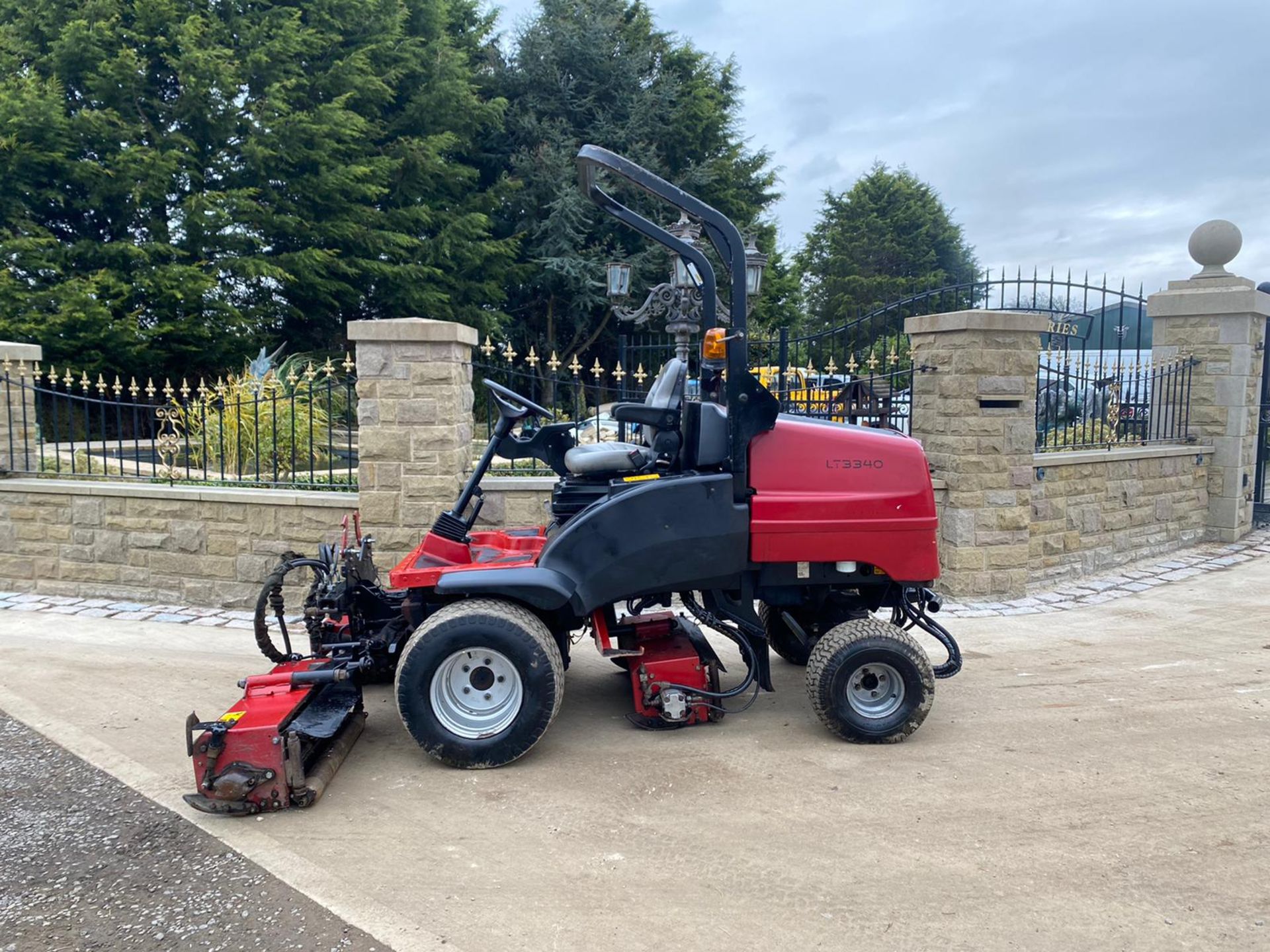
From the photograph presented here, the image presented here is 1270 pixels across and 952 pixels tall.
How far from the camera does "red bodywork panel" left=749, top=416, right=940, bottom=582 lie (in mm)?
4285

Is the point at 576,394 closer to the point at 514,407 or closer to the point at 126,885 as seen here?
the point at 514,407

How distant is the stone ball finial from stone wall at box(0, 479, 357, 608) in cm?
848

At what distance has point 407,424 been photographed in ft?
21.1

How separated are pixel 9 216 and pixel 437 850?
46.6ft

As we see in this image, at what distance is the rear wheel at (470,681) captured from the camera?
13.2 feet

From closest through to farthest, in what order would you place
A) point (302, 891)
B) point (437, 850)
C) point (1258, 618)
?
point (302, 891) → point (437, 850) → point (1258, 618)

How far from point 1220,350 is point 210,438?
9665 mm

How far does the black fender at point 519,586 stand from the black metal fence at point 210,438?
3069 millimetres

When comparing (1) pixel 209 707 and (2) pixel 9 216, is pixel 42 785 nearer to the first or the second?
(1) pixel 209 707

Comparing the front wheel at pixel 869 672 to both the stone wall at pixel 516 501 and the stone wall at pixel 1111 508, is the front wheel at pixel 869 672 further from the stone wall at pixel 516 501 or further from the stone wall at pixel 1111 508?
the stone wall at pixel 1111 508

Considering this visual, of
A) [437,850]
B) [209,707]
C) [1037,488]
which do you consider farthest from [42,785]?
[1037,488]

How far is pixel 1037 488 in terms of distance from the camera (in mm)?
7543

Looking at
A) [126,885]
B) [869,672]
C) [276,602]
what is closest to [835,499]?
[869,672]

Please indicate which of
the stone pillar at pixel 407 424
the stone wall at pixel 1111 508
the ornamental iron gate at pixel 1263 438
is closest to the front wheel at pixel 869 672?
the stone pillar at pixel 407 424
